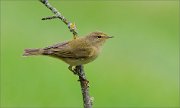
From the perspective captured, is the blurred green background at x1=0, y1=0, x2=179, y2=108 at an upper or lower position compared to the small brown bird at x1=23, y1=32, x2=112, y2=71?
upper

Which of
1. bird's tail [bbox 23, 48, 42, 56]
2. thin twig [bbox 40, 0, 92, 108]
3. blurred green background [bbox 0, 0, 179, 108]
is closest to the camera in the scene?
thin twig [bbox 40, 0, 92, 108]

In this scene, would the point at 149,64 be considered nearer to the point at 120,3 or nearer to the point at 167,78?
the point at 167,78

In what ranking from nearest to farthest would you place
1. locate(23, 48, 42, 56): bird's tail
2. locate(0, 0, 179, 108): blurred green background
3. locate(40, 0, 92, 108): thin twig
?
locate(40, 0, 92, 108): thin twig < locate(23, 48, 42, 56): bird's tail < locate(0, 0, 179, 108): blurred green background

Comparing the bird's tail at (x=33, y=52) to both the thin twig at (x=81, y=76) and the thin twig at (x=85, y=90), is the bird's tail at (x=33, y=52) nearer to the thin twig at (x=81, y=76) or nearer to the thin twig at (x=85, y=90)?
the thin twig at (x=85, y=90)

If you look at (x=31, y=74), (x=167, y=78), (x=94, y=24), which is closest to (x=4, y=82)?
(x=31, y=74)

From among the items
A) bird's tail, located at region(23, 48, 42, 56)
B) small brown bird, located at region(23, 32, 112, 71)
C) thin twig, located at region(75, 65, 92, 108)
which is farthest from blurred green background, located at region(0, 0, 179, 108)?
thin twig, located at region(75, 65, 92, 108)

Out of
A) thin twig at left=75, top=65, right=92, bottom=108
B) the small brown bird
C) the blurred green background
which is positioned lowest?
thin twig at left=75, top=65, right=92, bottom=108

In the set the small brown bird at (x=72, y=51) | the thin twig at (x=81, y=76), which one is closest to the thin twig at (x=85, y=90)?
the thin twig at (x=81, y=76)

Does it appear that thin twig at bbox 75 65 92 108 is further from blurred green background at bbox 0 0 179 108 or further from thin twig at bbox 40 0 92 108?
blurred green background at bbox 0 0 179 108
